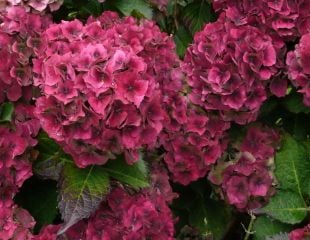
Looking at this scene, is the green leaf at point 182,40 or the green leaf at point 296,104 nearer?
the green leaf at point 296,104

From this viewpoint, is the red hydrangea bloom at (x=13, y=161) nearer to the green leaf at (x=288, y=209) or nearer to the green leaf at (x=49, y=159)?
the green leaf at (x=49, y=159)

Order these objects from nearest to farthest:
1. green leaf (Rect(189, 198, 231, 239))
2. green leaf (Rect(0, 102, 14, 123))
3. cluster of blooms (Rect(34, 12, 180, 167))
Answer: cluster of blooms (Rect(34, 12, 180, 167))
green leaf (Rect(0, 102, 14, 123))
green leaf (Rect(189, 198, 231, 239))

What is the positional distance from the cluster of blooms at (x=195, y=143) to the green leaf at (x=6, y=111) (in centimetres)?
42

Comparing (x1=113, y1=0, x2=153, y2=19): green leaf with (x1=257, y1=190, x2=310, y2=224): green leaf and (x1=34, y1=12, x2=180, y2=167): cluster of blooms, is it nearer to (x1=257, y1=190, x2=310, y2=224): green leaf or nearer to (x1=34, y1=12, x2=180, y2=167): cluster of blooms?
(x1=34, y1=12, x2=180, y2=167): cluster of blooms

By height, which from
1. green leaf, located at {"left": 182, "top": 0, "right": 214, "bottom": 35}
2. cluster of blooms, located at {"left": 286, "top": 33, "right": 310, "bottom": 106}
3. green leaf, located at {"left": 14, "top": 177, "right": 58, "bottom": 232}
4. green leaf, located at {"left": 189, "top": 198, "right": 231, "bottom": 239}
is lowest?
green leaf, located at {"left": 189, "top": 198, "right": 231, "bottom": 239}

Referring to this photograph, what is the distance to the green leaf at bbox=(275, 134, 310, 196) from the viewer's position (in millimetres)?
1708

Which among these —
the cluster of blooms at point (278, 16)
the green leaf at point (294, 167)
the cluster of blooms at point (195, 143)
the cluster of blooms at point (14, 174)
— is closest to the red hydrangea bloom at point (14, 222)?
the cluster of blooms at point (14, 174)

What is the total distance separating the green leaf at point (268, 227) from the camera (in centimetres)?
171

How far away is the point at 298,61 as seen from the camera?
1719 millimetres

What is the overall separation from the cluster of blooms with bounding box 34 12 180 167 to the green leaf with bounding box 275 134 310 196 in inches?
15.6

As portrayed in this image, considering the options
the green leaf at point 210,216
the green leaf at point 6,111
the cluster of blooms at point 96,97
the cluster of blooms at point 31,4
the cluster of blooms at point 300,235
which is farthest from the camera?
the green leaf at point 210,216

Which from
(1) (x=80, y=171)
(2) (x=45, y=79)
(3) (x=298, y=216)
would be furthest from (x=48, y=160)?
(3) (x=298, y=216)

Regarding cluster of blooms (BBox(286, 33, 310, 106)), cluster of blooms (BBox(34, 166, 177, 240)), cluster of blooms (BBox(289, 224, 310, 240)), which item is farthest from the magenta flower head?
cluster of blooms (BBox(289, 224, 310, 240))

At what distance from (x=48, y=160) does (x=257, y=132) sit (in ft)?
1.98
